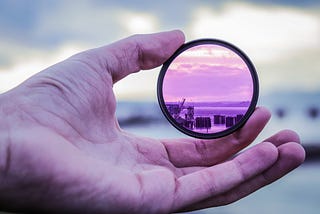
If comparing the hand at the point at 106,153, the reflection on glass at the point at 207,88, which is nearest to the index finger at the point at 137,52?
the hand at the point at 106,153

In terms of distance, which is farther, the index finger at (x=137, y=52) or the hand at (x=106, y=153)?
the index finger at (x=137, y=52)

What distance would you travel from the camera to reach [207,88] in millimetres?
2518

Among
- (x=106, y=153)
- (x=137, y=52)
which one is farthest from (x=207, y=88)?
(x=106, y=153)

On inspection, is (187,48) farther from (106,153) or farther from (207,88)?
(106,153)

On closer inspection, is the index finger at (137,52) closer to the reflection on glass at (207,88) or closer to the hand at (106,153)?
the hand at (106,153)

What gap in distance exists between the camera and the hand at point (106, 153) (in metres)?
1.88

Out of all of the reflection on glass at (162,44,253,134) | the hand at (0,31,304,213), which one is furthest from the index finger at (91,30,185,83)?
the reflection on glass at (162,44,253,134)

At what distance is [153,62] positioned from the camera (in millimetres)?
2484

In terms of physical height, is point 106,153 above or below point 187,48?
below

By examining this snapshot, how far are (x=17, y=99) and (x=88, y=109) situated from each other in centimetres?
32

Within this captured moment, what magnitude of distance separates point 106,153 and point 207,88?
66cm

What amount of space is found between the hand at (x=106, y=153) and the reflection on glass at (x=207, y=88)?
9 cm

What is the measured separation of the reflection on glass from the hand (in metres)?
0.09

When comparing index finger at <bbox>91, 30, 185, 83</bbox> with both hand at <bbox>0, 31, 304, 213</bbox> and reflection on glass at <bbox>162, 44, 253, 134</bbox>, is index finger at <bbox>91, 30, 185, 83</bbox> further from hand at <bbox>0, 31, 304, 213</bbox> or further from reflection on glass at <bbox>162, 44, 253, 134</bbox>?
reflection on glass at <bbox>162, 44, 253, 134</bbox>
